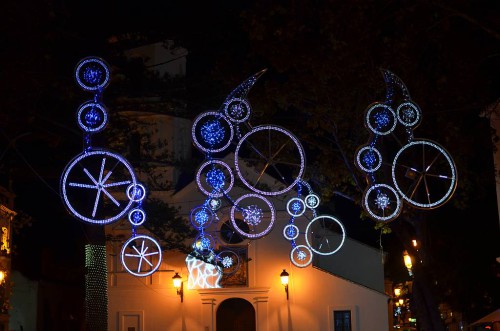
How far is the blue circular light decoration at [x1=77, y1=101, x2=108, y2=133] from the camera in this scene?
1277cm

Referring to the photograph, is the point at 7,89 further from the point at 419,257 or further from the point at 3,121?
the point at 419,257

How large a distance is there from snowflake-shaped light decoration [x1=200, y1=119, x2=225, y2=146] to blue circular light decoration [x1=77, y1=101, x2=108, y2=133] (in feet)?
5.60

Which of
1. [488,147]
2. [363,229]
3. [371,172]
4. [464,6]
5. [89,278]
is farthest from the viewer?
[363,229]

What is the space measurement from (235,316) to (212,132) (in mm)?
21692

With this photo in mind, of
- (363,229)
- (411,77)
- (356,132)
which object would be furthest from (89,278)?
(363,229)

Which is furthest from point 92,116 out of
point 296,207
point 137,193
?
point 296,207

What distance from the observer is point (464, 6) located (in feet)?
48.8

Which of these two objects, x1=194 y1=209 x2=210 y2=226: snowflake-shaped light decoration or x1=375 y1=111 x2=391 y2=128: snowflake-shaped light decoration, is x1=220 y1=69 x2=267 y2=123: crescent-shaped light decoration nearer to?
x1=375 y1=111 x2=391 y2=128: snowflake-shaped light decoration

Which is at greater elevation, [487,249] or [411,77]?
[411,77]

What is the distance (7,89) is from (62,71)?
2388mm

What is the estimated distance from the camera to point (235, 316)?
34281 millimetres

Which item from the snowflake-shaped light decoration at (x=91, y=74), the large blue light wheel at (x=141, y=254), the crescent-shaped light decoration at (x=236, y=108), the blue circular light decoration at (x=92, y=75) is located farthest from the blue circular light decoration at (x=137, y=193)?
the crescent-shaped light decoration at (x=236, y=108)

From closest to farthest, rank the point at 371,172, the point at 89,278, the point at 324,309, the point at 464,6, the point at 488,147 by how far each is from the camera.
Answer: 1. the point at 371,172
2. the point at 464,6
3. the point at 89,278
4. the point at 488,147
5. the point at 324,309

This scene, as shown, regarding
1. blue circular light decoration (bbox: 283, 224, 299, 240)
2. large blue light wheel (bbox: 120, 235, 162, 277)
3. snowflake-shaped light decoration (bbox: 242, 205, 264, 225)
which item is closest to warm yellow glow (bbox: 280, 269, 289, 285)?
blue circular light decoration (bbox: 283, 224, 299, 240)
